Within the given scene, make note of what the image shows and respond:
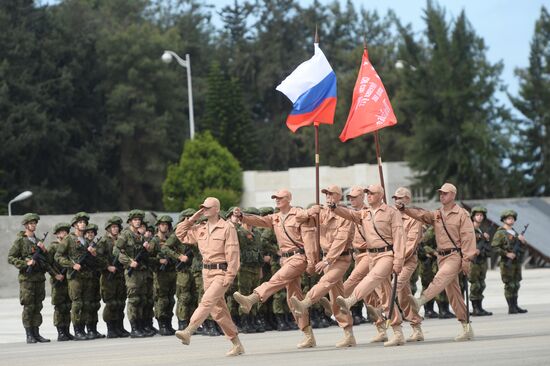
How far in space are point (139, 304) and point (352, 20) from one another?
289 feet

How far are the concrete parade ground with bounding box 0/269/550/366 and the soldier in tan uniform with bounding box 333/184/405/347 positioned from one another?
1.89ft

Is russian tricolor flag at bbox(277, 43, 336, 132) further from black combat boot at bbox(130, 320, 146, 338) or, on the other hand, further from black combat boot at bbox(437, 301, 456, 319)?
black combat boot at bbox(437, 301, 456, 319)

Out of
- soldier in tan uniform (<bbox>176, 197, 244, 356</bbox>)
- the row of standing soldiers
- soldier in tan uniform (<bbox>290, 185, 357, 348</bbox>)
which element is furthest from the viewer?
the row of standing soldiers

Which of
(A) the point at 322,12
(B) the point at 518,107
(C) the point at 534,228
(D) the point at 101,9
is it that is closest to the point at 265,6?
(A) the point at 322,12

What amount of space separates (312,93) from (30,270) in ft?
17.9

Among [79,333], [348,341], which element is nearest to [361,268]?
[348,341]

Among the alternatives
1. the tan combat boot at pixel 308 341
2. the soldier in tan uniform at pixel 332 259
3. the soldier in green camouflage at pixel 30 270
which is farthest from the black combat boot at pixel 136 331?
the soldier in tan uniform at pixel 332 259

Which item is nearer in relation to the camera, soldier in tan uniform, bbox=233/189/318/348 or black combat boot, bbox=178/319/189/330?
soldier in tan uniform, bbox=233/189/318/348

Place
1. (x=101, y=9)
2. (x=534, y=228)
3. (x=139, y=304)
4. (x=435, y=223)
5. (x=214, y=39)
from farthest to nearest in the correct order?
(x=214, y=39) → (x=101, y=9) → (x=534, y=228) → (x=139, y=304) → (x=435, y=223)

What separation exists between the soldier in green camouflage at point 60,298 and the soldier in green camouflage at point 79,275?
0.61 ft

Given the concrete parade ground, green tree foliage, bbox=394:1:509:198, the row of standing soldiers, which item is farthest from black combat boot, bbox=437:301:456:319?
green tree foliage, bbox=394:1:509:198

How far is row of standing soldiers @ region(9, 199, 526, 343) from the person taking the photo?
22.4 m

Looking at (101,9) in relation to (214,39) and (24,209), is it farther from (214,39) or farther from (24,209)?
Result: (24,209)

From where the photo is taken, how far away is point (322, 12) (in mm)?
110562
